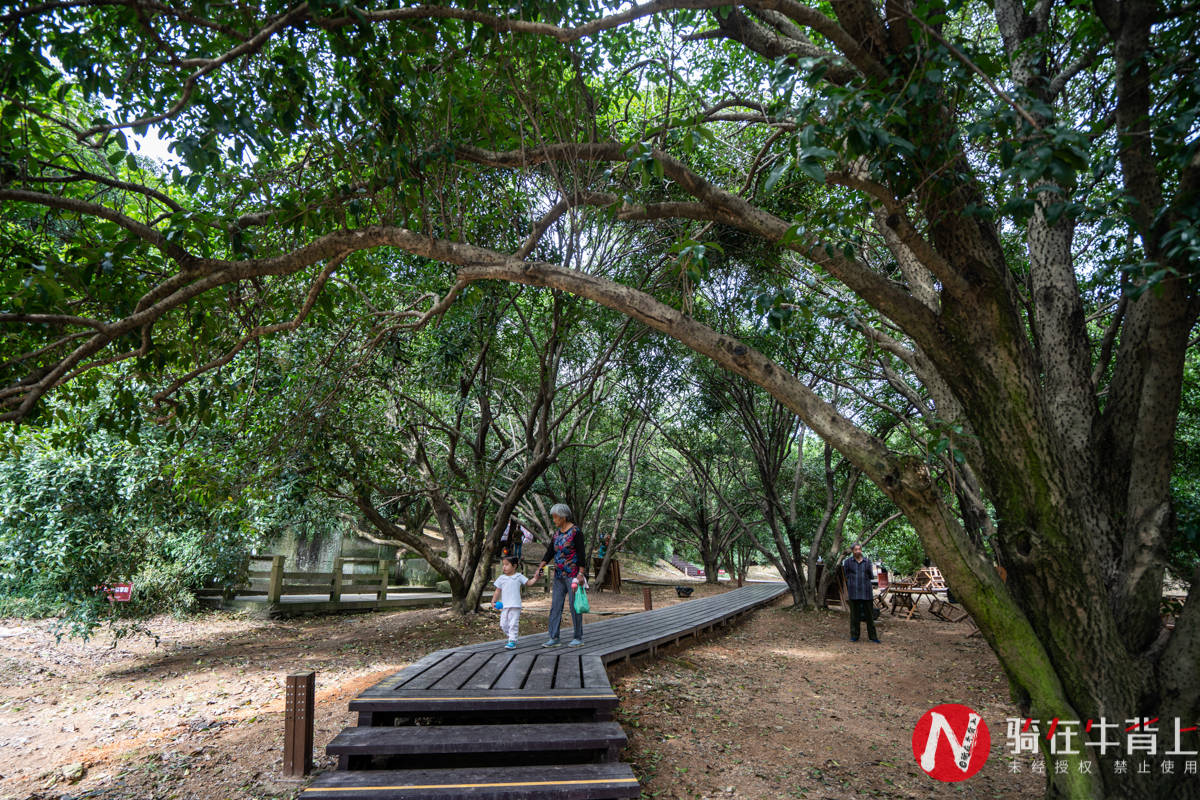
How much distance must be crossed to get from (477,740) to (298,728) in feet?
4.80

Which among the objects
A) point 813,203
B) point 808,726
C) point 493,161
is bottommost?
point 808,726

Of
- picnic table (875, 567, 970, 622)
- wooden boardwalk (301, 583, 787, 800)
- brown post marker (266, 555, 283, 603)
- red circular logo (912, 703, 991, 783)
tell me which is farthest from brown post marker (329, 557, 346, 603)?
picnic table (875, 567, 970, 622)

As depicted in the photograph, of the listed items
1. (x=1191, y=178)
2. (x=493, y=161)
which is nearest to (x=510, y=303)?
(x=493, y=161)

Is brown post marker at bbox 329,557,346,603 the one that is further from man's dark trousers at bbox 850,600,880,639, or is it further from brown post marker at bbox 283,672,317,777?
man's dark trousers at bbox 850,600,880,639

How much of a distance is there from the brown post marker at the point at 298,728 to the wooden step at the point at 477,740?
1.52 feet

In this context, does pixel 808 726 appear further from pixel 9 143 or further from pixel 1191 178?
pixel 9 143

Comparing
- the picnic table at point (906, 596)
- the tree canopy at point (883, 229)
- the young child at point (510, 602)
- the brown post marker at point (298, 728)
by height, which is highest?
the tree canopy at point (883, 229)

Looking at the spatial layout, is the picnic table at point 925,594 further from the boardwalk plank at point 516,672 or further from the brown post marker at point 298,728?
the brown post marker at point 298,728

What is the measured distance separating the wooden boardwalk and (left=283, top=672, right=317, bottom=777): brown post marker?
0.38 meters

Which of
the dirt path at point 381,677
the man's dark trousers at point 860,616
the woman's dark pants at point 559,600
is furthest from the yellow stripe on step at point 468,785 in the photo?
the man's dark trousers at point 860,616

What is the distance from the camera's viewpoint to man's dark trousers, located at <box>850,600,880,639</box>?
11153mm

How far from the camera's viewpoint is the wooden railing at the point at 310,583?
12.9 meters

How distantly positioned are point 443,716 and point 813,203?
25.9 ft

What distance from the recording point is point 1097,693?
11.3 feet
